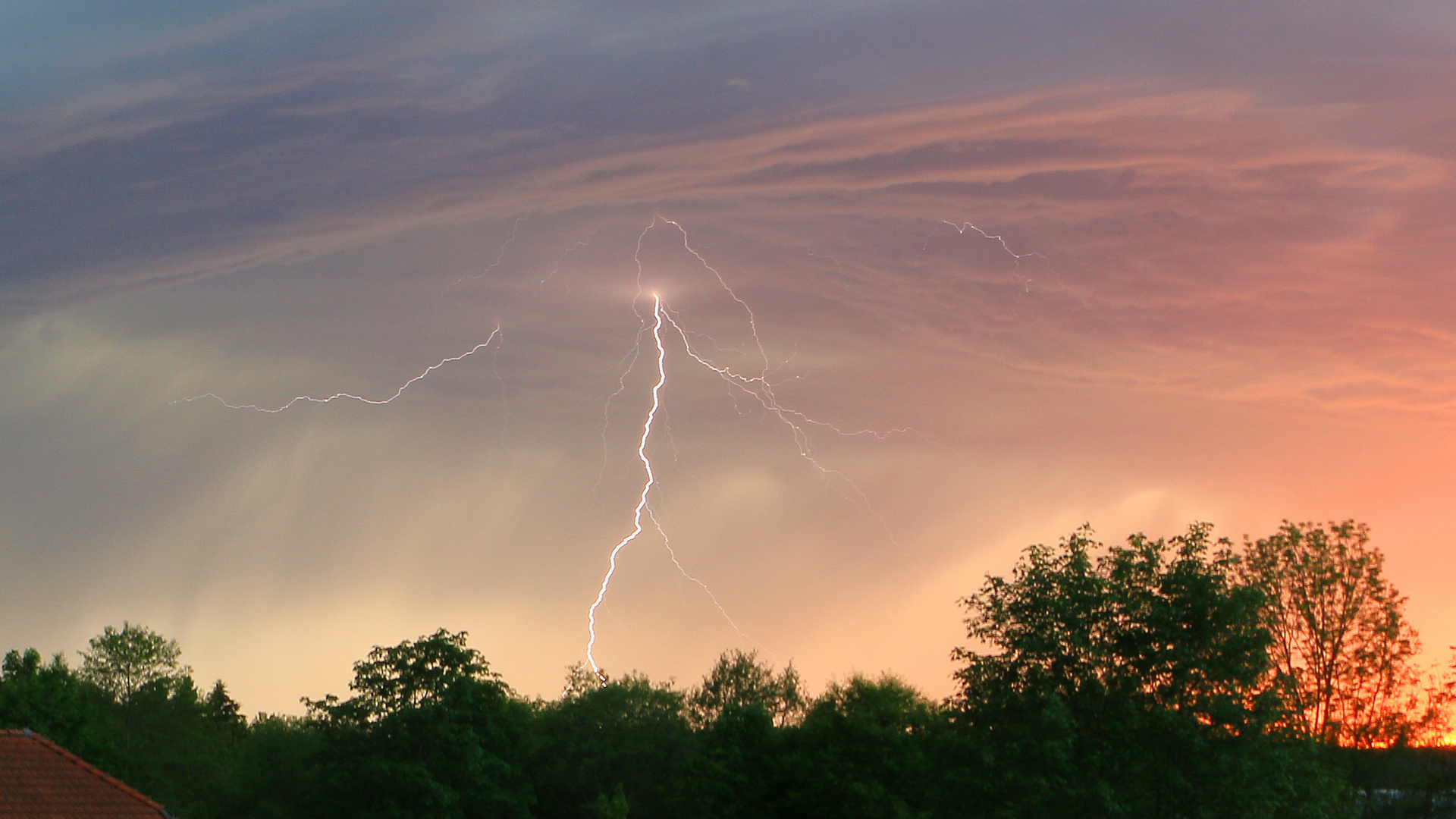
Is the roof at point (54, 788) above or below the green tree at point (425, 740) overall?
below

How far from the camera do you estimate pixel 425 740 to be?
153 ft

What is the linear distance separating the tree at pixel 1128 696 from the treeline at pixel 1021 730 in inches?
2.0

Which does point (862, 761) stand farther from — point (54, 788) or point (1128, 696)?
point (54, 788)

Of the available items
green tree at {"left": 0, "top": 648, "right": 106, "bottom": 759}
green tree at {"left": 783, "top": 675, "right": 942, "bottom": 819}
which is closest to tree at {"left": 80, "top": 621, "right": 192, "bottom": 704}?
green tree at {"left": 0, "top": 648, "right": 106, "bottom": 759}

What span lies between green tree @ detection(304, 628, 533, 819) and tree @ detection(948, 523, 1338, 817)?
21.3 metres

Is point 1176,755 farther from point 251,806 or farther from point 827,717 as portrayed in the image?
point 251,806

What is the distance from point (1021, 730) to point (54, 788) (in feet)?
64.2

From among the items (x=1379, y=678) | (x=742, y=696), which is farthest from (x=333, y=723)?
(x=1379, y=678)

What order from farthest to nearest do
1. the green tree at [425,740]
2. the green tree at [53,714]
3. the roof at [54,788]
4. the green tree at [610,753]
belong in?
the green tree at [53,714], the green tree at [610,753], the green tree at [425,740], the roof at [54,788]

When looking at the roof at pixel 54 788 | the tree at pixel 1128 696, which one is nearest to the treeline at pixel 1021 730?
the tree at pixel 1128 696

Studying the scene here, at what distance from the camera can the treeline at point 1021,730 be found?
28.4 meters

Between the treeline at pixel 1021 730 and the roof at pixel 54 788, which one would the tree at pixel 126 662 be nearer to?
the treeline at pixel 1021 730

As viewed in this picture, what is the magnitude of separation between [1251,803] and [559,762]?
38.8 m

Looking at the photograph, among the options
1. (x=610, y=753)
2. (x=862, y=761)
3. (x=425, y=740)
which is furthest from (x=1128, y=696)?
(x=610, y=753)
